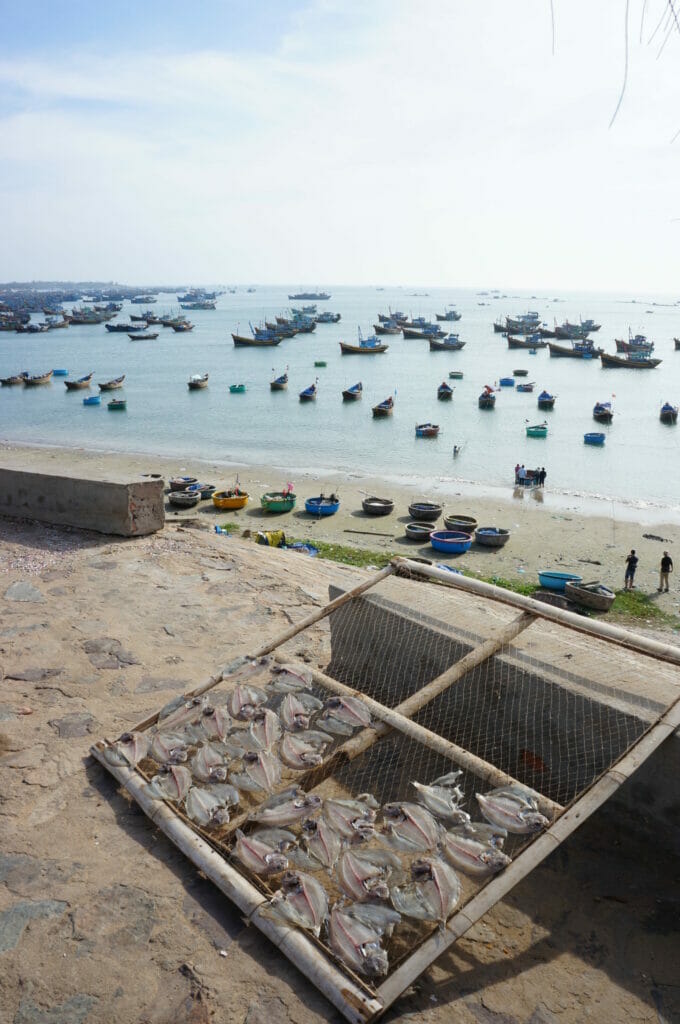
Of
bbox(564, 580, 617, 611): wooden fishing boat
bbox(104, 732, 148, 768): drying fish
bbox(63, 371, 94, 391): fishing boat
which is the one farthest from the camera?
bbox(63, 371, 94, 391): fishing boat

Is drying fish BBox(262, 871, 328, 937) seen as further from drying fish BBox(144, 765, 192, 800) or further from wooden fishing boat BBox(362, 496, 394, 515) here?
wooden fishing boat BBox(362, 496, 394, 515)

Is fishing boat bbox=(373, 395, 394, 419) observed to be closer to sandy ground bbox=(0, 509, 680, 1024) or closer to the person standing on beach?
the person standing on beach

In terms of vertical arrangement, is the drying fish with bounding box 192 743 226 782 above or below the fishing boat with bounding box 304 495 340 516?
above

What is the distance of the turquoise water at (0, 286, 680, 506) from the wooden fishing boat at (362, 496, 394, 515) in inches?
290

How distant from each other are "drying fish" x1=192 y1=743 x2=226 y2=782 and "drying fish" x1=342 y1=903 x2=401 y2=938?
59.8 inches

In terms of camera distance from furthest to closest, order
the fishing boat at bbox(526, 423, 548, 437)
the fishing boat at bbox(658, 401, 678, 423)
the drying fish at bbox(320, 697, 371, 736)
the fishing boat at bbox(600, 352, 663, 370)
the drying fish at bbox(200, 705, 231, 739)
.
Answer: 1. the fishing boat at bbox(600, 352, 663, 370)
2. the fishing boat at bbox(658, 401, 678, 423)
3. the fishing boat at bbox(526, 423, 548, 437)
4. the drying fish at bbox(200, 705, 231, 739)
5. the drying fish at bbox(320, 697, 371, 736)

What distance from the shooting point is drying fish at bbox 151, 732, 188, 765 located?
528cm

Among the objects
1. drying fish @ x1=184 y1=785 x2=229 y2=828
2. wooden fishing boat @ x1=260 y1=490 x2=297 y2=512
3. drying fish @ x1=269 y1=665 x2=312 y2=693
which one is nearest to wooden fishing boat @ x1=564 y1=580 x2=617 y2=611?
wooden fishing boat @ x1=260 y1=490 x2=297 y2=512

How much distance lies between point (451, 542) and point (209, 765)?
16479 millimetres

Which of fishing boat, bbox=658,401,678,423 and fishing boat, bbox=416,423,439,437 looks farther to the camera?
fishing boat, bbox=658,401,678,423

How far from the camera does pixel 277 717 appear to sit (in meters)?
5.69

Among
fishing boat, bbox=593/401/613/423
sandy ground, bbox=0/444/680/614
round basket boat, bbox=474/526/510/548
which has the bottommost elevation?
sandy ground, bbox=0/444/680/614

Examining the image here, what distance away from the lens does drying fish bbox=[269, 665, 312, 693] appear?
604 cm

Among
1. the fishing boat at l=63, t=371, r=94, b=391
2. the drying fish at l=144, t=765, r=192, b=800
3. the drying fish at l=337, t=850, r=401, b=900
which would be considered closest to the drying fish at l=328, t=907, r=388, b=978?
the drying fish at l=337, t=850, r=401, b=900
